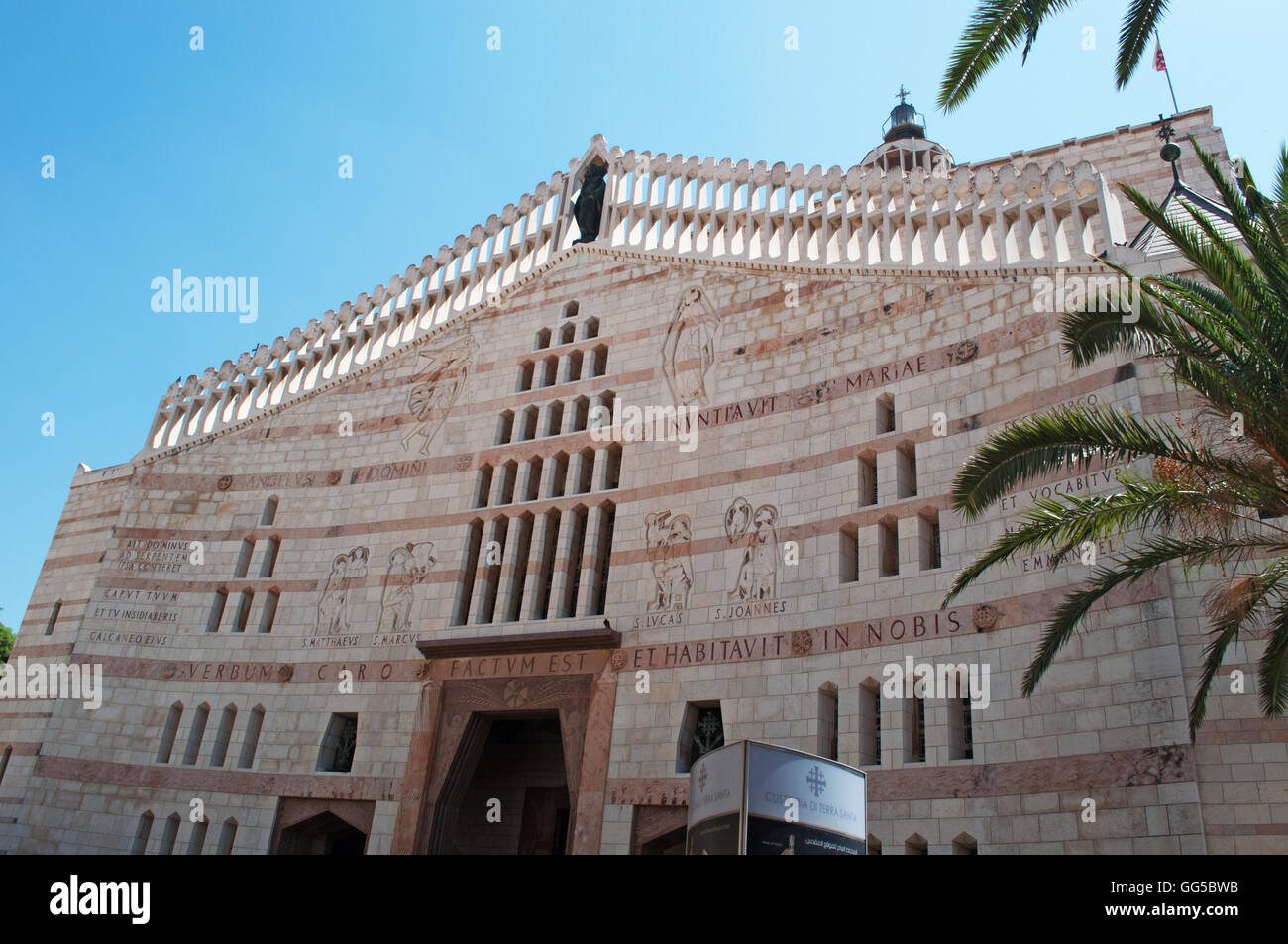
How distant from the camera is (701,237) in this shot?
75.4ft

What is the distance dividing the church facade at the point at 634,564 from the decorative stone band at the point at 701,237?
3.9 inches

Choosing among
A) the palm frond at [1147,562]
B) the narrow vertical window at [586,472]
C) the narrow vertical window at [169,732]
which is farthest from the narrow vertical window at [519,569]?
the palm frond at [1147,562]

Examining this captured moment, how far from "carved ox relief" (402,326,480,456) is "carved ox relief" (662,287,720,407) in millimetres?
5436

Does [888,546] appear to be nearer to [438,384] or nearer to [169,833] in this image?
[438,384]

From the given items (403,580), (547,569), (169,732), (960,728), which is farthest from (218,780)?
(960,728)

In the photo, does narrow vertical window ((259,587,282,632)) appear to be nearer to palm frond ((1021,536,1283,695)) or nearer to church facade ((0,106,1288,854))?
church facade ((0,106,1288,854))

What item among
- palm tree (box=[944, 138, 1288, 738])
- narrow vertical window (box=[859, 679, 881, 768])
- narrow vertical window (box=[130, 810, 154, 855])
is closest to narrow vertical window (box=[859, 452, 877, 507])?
narrow vertical window (box=[859, 679, 881, 768])

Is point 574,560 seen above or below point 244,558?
below

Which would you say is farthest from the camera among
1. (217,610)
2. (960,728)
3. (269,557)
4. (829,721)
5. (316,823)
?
(269,557)

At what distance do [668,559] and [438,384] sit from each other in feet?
28.0

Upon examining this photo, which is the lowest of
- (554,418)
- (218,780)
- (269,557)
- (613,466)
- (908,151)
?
(218,780)

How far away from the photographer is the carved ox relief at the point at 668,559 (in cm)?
1855

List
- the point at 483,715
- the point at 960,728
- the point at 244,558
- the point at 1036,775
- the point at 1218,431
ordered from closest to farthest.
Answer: the point at 1218,431, the point at 1036,775, the point at 960,728, the point at 483,715, the point at 244,558

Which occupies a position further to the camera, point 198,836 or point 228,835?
point 198,836
